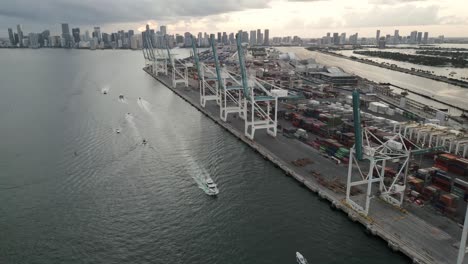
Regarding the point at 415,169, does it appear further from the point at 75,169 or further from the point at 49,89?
the point at 49,89

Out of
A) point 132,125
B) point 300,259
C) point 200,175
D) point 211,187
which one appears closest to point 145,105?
point 132,125

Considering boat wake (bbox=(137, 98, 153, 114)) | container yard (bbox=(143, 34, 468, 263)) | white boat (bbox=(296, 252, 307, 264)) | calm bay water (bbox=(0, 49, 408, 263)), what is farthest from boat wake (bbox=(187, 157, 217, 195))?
boat wake (bbox=(137, 98, 153, 114))

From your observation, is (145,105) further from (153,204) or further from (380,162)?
(380,162)

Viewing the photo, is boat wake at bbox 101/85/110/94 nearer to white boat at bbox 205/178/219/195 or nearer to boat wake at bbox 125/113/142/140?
boat wake at bbox 125/113/142/140

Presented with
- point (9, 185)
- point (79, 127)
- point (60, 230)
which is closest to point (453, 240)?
point (60, 230)

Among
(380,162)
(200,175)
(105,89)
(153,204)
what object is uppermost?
(105,89)

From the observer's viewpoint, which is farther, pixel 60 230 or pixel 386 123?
pixel 386 123
